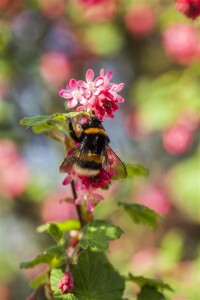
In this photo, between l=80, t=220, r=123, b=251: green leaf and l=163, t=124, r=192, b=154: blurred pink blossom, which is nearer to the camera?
l=80, t=220, r=123, b=251: green leaf

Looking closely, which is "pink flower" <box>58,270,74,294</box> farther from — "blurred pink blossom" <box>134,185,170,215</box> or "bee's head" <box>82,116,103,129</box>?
"blurred pink blossom" <box>134,185,170,215</box>

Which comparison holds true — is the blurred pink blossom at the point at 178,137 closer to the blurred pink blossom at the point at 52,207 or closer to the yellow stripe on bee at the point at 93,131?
the blurred pink blossom at the point at 52,207

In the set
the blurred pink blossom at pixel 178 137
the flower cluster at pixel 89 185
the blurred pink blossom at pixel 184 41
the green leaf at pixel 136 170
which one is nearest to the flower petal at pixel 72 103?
the flower cluster at pixel 89 185

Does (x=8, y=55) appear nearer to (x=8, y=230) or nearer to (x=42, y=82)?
(x=42, y=82)

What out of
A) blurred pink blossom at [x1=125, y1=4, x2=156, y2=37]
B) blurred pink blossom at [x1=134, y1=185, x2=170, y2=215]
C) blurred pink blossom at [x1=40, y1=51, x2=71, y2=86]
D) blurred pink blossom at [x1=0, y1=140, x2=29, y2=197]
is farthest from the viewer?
blurred pink blossom at [x1=40, y1=51, x2=71, y2=86]

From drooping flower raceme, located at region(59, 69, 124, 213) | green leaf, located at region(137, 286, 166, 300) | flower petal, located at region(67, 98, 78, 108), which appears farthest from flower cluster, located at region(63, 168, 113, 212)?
green leaf, located at region(137, 286, 166, 300)

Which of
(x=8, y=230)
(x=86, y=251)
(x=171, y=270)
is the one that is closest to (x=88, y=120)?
(x=86, y=251)

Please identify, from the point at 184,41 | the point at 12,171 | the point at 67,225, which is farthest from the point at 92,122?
the point at 12,171
